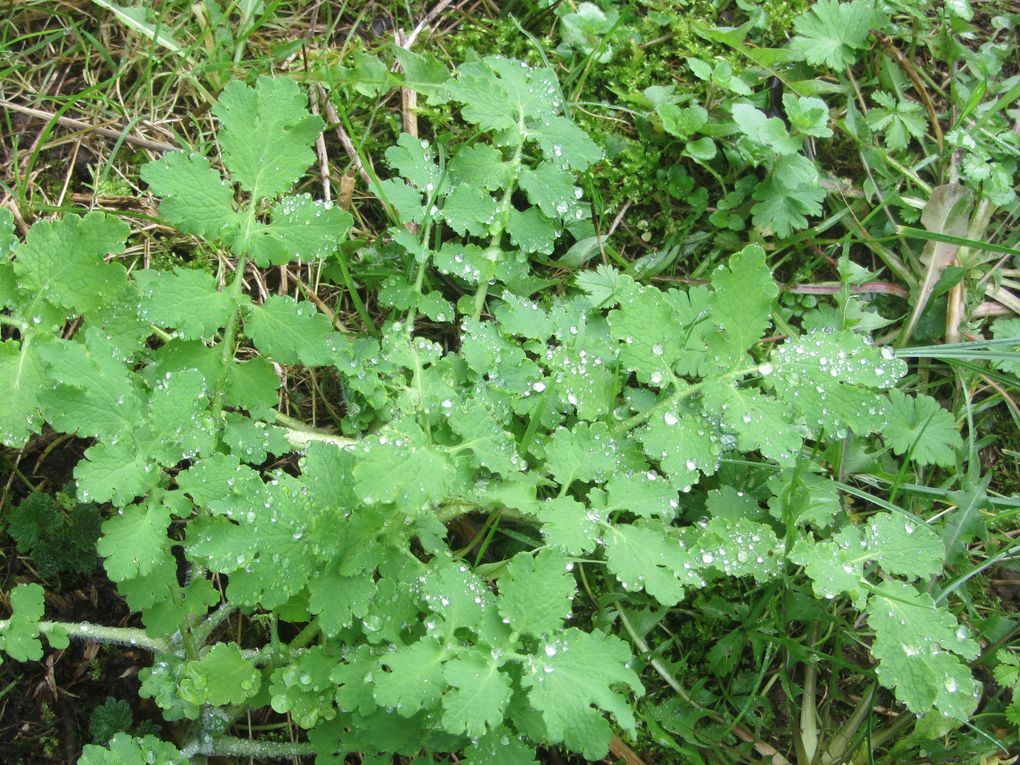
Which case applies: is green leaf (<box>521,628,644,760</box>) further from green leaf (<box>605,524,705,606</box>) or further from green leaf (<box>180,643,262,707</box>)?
green leaf (<box>180,643,262,707</box>)

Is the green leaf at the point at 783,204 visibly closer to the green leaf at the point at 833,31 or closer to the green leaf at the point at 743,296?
the green leaf at the point at 833,31

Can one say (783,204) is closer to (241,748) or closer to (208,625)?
(208,625)

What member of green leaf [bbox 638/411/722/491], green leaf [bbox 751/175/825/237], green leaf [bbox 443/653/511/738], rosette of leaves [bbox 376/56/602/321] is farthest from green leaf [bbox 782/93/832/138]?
green leaf [bbox 443/653/511/738]

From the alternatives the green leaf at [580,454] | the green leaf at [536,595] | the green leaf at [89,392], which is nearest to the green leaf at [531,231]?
the green leaf at [580,454]

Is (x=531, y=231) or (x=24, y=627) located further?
(x=531, y=231)

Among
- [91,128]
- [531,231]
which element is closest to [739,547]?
[531,231]

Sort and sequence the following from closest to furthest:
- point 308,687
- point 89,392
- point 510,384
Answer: point 89,392 < point 308,687 < point 510,384
